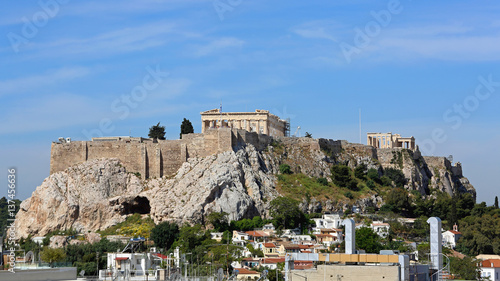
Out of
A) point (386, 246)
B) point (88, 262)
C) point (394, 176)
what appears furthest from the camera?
point (394, 176)

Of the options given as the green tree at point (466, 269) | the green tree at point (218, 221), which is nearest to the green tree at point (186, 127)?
the green tree at point (218, 221)

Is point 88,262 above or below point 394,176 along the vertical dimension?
below

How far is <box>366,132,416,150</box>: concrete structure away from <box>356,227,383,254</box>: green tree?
3610 cm

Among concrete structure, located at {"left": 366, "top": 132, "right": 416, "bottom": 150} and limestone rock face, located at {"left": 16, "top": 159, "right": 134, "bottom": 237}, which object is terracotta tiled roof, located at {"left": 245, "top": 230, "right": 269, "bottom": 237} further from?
concrete structure, located at {"left": 366, "top": 132, "right": 416, "bottom": 150}

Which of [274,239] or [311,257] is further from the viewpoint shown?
[274,239]

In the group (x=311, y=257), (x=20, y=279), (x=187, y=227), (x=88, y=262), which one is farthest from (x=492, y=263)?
(x=20, y=279)

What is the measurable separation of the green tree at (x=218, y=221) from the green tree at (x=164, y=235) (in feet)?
10.2

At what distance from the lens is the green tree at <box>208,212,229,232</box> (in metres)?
76.2

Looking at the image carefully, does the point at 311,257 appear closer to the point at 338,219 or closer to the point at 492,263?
the point at 492,263

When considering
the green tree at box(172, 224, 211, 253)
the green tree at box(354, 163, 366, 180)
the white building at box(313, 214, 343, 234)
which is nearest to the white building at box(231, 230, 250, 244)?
the green tree at box(172, 224, 211, 253)

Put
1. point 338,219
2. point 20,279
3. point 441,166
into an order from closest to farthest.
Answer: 1. point 20,279
2. point 338,219
3. point 441,166

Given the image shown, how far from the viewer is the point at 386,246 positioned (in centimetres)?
7431

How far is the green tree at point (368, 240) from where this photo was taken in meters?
70.4

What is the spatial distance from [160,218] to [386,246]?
65.0ft
